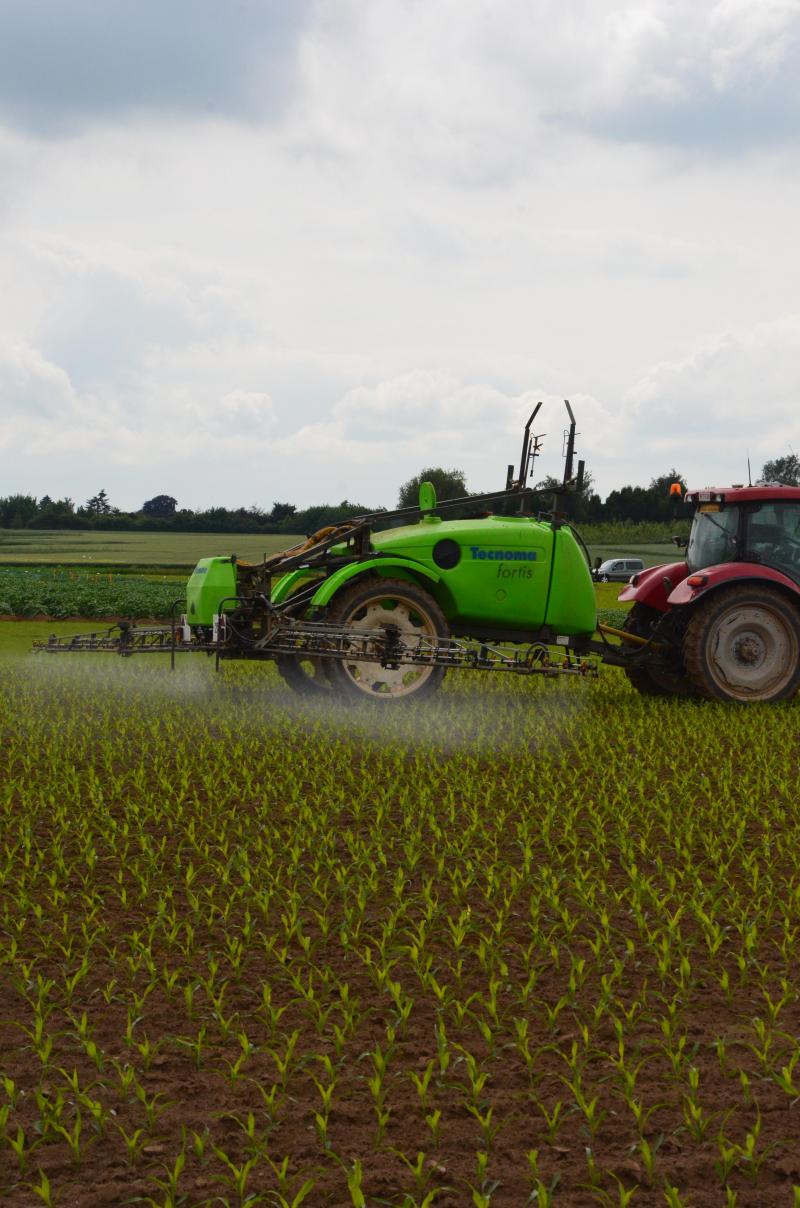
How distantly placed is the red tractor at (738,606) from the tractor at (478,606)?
1 centimetres

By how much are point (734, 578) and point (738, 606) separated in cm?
30

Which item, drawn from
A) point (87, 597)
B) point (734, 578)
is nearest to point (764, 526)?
point (734, 578)

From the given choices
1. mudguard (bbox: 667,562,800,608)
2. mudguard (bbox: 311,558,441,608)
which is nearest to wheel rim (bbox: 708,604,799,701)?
mudguard (bbox: 667,562,800,608)

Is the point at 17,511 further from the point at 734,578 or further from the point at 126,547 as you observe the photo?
the point at 734,578

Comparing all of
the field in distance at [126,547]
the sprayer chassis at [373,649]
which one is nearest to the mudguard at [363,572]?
the sprayer chassis at [373,649]

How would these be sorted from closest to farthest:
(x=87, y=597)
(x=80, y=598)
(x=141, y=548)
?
(x=80, y=598) → (x=87, y=597) → (x=141, y=548)

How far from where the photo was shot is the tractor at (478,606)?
11.4 meters

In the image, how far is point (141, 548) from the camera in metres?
47.7

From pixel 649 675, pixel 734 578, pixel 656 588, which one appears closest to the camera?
pixel 734 578

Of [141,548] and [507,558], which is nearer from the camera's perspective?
[507,558]

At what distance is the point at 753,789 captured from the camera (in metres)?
8.19

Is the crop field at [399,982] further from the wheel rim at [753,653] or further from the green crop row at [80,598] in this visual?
the green crop row at [80,598]

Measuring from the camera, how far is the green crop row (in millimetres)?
25484

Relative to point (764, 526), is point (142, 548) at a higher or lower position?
lower
